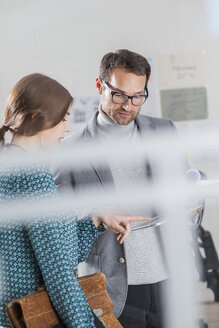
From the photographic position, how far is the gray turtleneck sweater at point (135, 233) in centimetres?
67

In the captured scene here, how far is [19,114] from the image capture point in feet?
1.75

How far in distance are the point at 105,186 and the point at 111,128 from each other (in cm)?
10

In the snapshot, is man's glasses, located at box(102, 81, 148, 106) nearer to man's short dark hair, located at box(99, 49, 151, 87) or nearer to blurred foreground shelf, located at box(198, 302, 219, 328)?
man's short dark hair, located at box(99, 49, 151, 87)

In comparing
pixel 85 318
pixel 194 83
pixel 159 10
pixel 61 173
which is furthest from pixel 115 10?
pixel 85 318

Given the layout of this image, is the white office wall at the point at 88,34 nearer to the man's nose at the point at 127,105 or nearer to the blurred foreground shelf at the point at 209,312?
the man's nose at the point at 127,105

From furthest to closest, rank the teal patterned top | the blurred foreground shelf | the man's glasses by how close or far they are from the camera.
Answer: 1. the blurred foreground shelf
2. the man's glasses
3. the teal patterned top

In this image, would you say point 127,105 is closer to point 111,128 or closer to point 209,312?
point 111,128

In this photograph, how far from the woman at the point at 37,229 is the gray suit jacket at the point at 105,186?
0.36ft

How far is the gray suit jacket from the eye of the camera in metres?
0.66

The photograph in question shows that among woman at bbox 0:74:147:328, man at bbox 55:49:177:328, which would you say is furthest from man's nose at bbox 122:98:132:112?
woman at bbox 0:74:147:328

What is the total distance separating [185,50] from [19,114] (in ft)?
1.03

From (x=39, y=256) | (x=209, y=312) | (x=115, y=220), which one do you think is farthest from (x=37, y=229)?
(x=209, y=312)

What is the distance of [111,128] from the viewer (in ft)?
2.19

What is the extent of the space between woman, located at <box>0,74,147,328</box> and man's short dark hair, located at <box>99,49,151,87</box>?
12 centimetres
